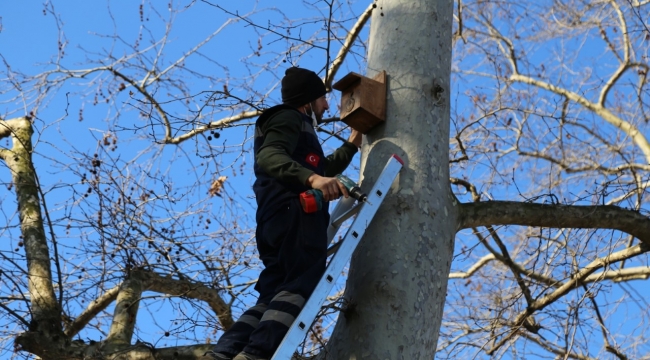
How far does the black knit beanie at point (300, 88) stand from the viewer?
12.7ft

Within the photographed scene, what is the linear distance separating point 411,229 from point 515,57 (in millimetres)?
7757

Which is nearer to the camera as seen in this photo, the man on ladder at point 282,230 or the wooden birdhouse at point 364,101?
the man on ladder at point 282,230

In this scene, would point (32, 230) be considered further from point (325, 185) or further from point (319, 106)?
point (325, 185)

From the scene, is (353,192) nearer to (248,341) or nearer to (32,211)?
(248,341)

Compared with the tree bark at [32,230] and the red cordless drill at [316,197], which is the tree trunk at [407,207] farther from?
the tree bark at [32,230]

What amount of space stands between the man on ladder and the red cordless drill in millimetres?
27

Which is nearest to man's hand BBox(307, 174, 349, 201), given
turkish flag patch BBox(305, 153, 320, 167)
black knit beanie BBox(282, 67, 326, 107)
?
turkish flag patch BBox(305, 153, 320, 167)

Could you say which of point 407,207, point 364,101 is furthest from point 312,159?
point 407,207

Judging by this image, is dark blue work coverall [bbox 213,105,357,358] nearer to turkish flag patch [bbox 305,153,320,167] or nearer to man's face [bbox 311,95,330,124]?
turkish flag patch [bbox 305,153,320,167]

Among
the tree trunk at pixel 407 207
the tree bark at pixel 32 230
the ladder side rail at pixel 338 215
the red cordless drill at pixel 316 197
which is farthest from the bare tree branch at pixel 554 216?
the tree bark at pixel 32 230

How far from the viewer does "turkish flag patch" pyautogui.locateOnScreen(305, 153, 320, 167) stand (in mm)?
3684

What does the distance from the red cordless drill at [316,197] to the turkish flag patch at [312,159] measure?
1.07 ft

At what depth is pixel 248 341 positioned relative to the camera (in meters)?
3.38

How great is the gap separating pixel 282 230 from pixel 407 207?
20.1 inches
